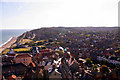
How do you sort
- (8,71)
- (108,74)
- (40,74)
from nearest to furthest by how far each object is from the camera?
(40,74)
(108,74)
(8,71)

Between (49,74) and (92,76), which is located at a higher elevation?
(49,74)

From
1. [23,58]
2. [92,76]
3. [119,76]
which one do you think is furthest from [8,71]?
[119,76]

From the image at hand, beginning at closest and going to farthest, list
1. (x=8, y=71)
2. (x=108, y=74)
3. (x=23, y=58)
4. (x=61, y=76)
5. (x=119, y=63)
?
(x=61, y=76)
(x=108, y=74)
(x=8, y=71)
(x=119, y=63)
(x=23, y=58)

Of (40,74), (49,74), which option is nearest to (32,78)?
(40,74)

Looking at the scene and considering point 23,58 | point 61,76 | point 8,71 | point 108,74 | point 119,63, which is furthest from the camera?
point 23,58

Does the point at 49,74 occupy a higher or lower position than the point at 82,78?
higher

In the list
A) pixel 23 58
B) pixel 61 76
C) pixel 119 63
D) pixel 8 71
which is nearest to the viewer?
pixel 61 76

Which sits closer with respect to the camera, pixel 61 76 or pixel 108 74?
pixel 61 76

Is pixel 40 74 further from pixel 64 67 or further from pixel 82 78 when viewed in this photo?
pixel 82 78

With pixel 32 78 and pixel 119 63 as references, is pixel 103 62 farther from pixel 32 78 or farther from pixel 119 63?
pixel 32 78
